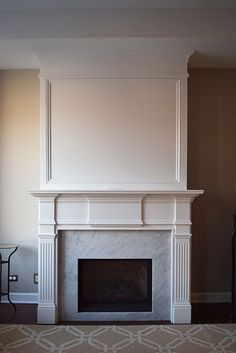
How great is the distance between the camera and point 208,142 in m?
3.78

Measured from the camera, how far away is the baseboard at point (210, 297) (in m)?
3.77

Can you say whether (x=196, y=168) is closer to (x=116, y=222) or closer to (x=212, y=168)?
(x=212, y=168)

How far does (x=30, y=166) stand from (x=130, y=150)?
1.17m

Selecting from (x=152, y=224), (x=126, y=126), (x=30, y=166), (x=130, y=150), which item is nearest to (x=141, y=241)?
(x=152, y=224)

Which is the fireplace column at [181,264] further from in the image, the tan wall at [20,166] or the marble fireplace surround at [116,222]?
the tan wall at [20,166]

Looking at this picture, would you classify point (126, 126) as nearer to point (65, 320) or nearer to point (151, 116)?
point (151, 116)

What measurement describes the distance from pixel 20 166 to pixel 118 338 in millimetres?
2016

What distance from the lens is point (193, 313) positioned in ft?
11.5

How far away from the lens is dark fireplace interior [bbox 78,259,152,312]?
3.47 m

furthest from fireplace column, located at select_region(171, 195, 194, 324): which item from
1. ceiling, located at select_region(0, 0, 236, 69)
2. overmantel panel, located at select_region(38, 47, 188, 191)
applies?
ceiling, located at select_region(0, 0, 236, 69)

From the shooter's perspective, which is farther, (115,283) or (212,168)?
(212,168)

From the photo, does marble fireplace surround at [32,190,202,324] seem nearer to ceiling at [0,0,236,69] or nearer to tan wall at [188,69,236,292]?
tan wall at [188,69,236,292]

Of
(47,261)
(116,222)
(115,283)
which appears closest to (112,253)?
(116,222)

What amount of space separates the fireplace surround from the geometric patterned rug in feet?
0.65
